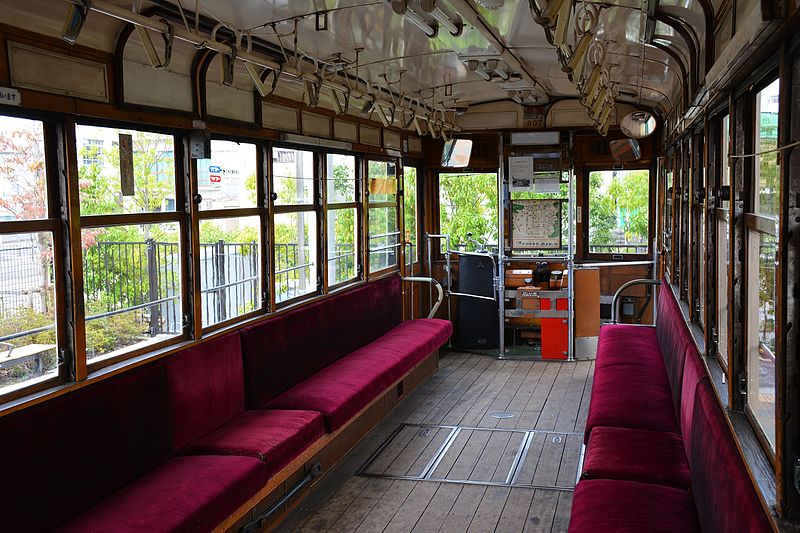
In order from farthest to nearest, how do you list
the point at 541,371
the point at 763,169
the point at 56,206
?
1. the point at 541,371
2. the point at 56,206
3. the point at 763,169

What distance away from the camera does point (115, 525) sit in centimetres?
310

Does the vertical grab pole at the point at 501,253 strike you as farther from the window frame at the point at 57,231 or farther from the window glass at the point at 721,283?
the window frame at the point at 57,231

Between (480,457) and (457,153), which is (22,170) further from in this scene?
(457,153)

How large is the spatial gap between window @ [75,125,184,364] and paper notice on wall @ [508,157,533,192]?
16.8 feet

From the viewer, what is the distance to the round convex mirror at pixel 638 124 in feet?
24.3

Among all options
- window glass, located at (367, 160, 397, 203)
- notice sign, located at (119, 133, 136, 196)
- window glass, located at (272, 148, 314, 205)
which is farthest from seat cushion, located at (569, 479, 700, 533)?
window glass, located at (367, 160, 397, 203)

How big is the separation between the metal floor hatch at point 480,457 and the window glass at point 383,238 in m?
2.14

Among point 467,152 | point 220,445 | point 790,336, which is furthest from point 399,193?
point 790,336

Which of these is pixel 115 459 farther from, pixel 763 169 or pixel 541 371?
pixel 541 371

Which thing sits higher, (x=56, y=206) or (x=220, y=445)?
(x=56, y=206)

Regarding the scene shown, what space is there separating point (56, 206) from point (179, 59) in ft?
3.97

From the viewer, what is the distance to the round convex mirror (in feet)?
24.3

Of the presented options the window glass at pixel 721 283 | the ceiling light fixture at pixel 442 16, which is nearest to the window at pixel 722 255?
the window glass at pixel 721 283

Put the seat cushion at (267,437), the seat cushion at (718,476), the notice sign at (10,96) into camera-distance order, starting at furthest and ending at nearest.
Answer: the seat cushion at (267,437), the notice sign at (10,96), the seat cushion at (718,476)
